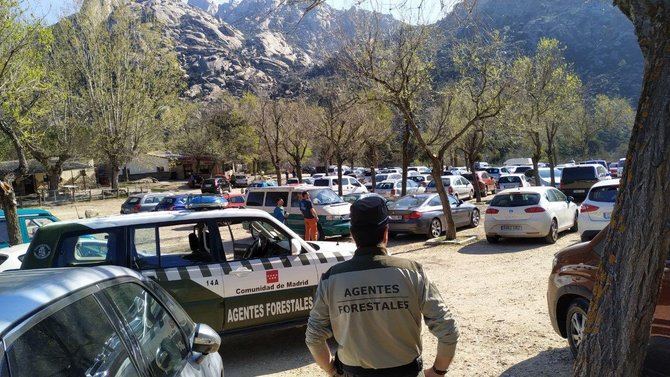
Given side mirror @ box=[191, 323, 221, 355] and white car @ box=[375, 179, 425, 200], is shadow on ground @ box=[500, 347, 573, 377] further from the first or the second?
white car @ box=[375, 179, 425, 200]

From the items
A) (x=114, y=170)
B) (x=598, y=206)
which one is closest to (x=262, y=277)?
(x=598, y=206)

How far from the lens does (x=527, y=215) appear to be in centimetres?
1370

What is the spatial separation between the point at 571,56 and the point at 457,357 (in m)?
128

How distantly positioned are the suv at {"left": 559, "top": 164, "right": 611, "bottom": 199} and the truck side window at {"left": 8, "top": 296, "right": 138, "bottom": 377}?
2396 centimetres

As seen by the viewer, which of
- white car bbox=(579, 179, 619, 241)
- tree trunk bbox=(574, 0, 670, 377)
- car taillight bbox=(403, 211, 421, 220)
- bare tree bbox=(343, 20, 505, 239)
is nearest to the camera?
tree trunk bbox=(574, 0, 670, 377)

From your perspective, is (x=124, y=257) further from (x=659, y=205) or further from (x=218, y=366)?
(x=659, y=205)

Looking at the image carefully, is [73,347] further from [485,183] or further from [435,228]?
[485,183]

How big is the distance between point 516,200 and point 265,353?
379 inches

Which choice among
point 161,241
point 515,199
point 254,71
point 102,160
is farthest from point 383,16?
point 254,71

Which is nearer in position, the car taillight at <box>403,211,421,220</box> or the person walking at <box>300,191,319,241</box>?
the person walking at <box>300,191,319,241</box>

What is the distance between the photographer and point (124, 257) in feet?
19.0

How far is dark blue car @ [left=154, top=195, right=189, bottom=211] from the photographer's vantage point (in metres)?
26.2

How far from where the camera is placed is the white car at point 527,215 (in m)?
13.7

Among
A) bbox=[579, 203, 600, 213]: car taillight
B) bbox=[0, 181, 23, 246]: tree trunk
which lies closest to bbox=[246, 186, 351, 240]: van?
bbox=[579, 203, 600, 213]: car taillight
